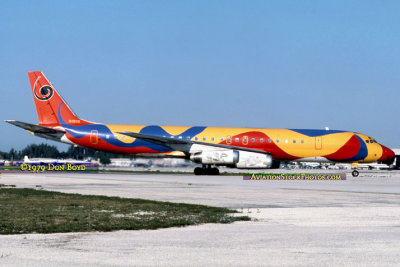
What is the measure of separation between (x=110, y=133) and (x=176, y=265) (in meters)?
41.3

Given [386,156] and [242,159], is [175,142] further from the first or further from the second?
[386,156]

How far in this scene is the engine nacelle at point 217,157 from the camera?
4616 cm

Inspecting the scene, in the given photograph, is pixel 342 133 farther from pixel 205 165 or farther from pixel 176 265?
pixel 176 265

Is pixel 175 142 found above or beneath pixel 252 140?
beneath

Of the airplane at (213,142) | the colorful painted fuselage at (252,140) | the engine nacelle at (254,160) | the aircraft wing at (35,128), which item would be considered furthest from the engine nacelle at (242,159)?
the aircraft wing at (35,128)

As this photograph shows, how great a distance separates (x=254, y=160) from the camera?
1810 inches

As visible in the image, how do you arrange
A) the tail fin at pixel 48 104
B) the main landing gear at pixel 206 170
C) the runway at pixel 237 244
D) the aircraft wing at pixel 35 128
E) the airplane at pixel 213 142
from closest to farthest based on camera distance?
the runway at pixel 237 244 → the airplane at pixel 213 142 → the aircraft wing at pixel 35 128 → the main landing gear at pixel 206 170 → the tail fin at pixel 48 104

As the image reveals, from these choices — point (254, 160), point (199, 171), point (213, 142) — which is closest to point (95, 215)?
point (254, 160)

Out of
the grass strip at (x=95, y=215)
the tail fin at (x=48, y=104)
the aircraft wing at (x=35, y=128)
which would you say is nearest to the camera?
the grass strip at (x=95, y=215)

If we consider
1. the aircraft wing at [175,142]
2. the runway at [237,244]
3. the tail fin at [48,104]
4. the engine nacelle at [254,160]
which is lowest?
the runway at [237,244]

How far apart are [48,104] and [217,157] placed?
1619cm

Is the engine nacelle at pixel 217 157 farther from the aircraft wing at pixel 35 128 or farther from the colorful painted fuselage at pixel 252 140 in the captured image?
the aircraft wing at pixel 35 128

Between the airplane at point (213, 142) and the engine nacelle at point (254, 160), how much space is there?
0.79 metres

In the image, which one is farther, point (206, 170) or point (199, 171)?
point (199, 171)
